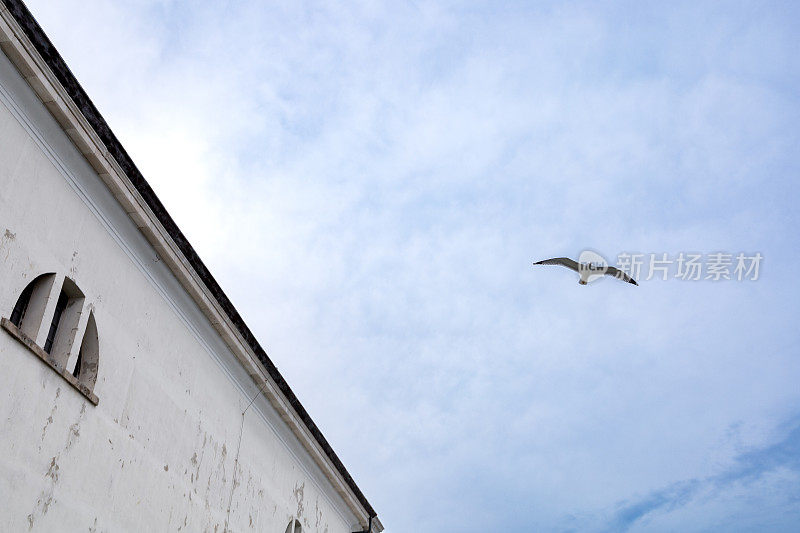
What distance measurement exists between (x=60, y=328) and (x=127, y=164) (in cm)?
266

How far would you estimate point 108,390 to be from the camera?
392 inches

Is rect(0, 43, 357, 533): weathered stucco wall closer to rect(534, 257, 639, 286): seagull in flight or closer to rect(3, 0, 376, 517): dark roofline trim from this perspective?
rect(3, 0, 376, 517): dark roofline trim

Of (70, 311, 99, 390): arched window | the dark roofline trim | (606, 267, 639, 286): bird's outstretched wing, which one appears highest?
(606, 267, 639, 286): bird's outstretched wing

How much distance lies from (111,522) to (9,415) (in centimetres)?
237

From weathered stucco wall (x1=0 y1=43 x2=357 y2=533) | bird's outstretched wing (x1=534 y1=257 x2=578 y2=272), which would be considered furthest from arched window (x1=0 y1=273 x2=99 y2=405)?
bird's outstretched wing (x1=534 y1=257 x2=578 y2=272)

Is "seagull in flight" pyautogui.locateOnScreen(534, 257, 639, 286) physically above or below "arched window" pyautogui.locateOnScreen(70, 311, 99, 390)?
above

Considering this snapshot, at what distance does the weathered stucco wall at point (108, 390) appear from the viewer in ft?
27.7

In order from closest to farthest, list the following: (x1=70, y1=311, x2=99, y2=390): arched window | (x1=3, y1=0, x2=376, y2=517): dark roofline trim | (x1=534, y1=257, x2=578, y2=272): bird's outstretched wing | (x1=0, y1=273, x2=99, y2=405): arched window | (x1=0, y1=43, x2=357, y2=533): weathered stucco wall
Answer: (x1=0, y1=43, x2=357, y2=533): weathered stucco wall, (x1=0, y1=273, x2=99, y2=405): arched window, (x1=3, y1=0, x2=376, y2=517): dark roofline trim, (x1=70, y1=311, x2=99, y2=390): arched window, (x1=534, y1=257, x2=578, y2=272): bird's outstretched wing

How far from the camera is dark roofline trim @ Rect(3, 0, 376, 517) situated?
A: 8883 millimetres

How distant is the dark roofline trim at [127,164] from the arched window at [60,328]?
6.92ft

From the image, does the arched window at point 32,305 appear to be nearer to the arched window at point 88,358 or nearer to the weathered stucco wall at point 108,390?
the weathered stucco wall at point 108,390

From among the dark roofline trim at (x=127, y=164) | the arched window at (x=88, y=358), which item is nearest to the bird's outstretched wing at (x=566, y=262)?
the dark roofline trim at (x=127, y=164)

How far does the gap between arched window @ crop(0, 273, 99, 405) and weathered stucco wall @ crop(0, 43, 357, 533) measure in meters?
0.13

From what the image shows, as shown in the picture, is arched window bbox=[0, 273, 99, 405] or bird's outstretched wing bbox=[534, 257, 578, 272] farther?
bird's outstretched wing bbox=[534, 257, 578, 272]
